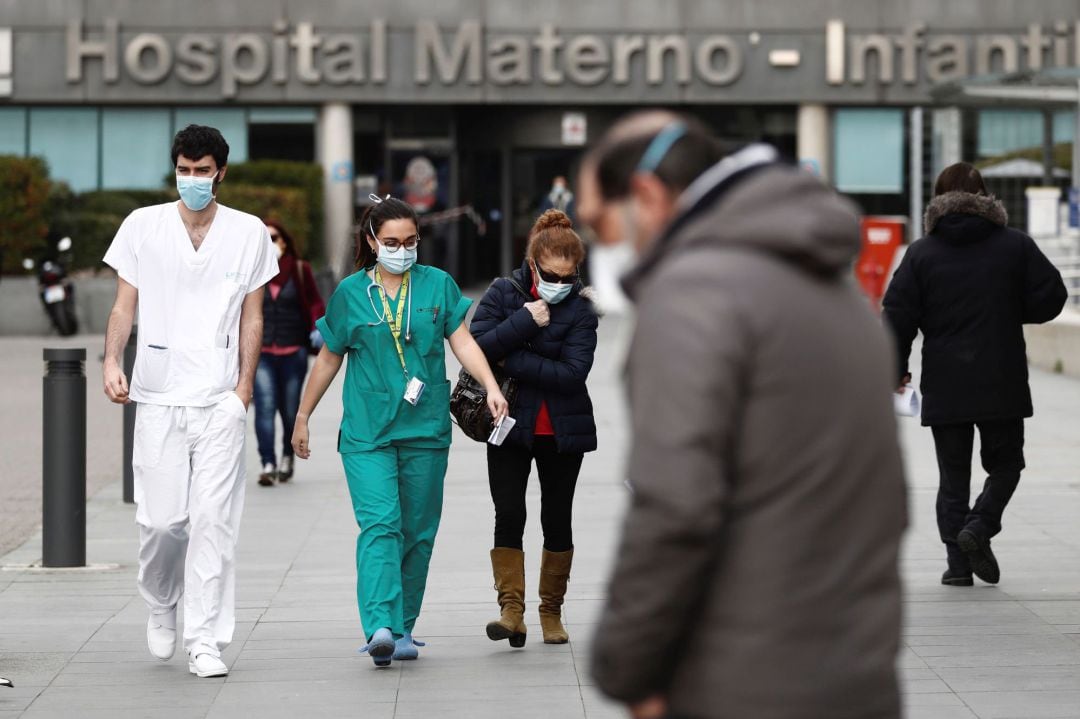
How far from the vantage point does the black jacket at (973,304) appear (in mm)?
7625

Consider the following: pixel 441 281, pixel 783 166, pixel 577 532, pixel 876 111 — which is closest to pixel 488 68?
pixel 876 111

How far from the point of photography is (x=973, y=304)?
764 cm

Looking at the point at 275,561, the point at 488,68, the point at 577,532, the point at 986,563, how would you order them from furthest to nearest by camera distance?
the point at 488,68
the point at 577,532
the point at 275,561
the point at 986,563

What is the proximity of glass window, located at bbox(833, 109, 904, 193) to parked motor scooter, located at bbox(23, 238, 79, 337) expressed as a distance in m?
15.0

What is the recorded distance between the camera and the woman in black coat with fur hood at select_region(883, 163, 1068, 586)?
7633mm

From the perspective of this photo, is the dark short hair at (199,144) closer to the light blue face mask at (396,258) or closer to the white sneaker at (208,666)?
the light blue face mask at (396,258)

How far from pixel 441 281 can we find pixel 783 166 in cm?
392

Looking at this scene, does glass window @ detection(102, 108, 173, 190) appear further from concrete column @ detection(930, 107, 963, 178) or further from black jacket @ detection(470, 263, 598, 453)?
black jacket @ detection(470, 263, 598, 453)

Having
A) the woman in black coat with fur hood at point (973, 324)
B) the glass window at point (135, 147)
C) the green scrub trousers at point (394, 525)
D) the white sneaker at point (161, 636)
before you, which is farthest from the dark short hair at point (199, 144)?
the glass window at point (135, 147)

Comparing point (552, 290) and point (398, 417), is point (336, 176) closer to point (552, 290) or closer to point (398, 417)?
point (552, 290)

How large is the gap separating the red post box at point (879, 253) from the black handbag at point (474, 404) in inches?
725

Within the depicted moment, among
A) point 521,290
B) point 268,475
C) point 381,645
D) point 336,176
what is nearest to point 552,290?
point 521,290

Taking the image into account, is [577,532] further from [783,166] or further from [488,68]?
[488,68]

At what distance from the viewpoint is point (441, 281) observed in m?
6.74
